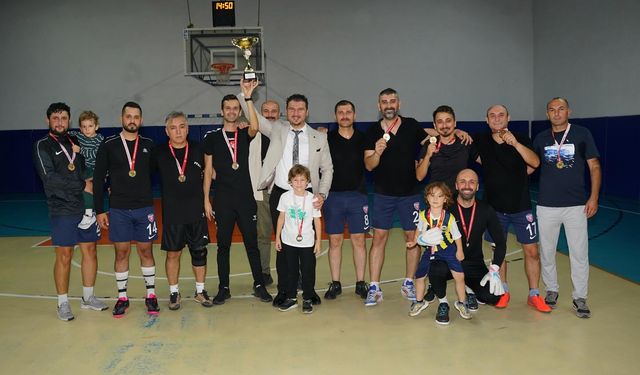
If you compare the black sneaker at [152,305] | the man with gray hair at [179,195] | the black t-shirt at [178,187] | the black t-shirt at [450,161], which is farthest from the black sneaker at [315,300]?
the black t-shirt at [450,161]

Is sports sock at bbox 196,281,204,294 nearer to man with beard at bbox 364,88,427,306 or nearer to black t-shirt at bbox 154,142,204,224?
black t-shirt at bbox 154,142,204,224

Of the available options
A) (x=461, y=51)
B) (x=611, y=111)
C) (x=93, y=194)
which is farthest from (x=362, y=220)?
(x=461, y=51)

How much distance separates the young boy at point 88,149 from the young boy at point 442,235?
120 inches

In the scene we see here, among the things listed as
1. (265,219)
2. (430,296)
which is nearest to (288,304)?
(265,219)

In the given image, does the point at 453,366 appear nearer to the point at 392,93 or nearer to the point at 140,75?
the point at 392,93

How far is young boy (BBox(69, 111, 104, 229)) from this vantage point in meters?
4.97

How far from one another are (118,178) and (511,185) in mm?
3598

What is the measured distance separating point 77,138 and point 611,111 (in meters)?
11.6

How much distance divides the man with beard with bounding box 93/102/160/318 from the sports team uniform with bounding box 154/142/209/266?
137 mm

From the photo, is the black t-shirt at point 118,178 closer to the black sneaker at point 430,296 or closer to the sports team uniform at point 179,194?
the sports team uniform at point 179,194

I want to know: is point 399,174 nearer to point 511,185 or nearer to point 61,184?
point 511,185

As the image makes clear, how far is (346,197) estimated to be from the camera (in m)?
5.39

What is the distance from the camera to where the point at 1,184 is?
1580 centimetres

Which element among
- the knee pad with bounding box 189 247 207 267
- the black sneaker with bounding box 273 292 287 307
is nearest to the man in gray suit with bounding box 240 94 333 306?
the black sneaker with bounding box 273 292 287 307
